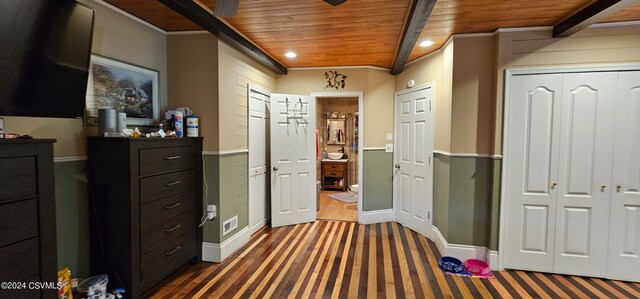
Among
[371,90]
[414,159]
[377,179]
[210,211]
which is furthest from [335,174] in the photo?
[210,211]

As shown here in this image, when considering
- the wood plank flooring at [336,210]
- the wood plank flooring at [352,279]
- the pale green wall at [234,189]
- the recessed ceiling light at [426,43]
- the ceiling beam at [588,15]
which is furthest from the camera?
the wood plank flooring at [336,210]

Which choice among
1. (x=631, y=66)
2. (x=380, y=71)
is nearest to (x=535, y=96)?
(x=631, y=66)

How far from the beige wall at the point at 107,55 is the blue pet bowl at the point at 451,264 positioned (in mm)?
3216

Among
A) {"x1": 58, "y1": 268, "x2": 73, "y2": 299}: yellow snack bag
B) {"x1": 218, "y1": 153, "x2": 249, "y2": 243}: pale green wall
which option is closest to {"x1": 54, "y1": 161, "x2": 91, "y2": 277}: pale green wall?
{"x1": 58, "y1": 268, "x2": 73, "y2": 299}: yellow snack bag

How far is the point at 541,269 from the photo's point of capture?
109 inches

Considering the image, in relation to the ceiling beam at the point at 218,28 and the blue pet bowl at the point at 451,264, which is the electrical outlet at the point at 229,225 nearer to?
the ceiling beam at the point at 218,28

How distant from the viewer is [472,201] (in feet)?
9.77

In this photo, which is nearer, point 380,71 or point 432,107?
point 432,107

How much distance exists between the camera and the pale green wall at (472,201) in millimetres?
2855

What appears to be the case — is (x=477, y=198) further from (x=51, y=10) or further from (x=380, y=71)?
(x=51, y=10)

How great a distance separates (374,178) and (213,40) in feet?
→ 9.26

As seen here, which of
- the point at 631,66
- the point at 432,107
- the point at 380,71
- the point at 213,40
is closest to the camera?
the point at 631,66

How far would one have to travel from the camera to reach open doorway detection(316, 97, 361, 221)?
6.65 metres

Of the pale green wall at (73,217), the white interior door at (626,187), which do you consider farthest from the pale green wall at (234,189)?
the white interior door at (626,187)
